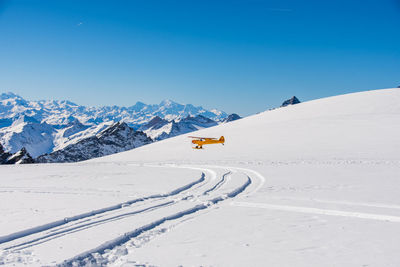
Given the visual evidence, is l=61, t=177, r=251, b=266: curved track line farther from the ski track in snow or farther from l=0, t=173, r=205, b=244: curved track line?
l=0, t=173, r=205, b=244: curved track line

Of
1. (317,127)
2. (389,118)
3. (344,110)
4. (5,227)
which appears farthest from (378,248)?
(344,110)

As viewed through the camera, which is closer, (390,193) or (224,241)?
(224,241)

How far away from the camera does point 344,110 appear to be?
172 ft

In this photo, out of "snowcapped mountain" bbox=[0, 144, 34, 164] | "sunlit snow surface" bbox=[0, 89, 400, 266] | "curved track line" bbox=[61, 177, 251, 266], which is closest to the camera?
"curved track line" bbox=[61, 177, 251, 266]

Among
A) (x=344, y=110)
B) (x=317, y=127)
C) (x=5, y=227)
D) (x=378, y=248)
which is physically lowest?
(x=378, y=248)

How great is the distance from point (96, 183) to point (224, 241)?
1124 centimetres

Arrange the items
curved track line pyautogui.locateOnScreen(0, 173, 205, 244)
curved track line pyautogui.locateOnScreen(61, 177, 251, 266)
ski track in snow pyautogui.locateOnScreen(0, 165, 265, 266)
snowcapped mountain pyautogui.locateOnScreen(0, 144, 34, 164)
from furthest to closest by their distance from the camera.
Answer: snowcapped mountain pyautogui.locateOnScreen(0, 144, 34, 164), curved track line pyautogui.locateOnScreen(0, 173, 205, 244), ski track in snow pyautogui.locateOnScreen(0, 165, 265, 266), curved track line pyautogui.locateOnScreen(61, 177, 251, 266)

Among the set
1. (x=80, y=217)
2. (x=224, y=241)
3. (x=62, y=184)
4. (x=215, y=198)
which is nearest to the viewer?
(x=224, y=241)

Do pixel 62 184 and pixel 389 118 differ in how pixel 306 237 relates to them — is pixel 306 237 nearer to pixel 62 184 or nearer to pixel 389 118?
pixel 62 184

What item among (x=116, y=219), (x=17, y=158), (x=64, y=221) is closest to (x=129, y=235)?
(x=116, y=219)

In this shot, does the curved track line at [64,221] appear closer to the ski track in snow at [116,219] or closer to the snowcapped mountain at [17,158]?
the ski track in snow at [116,219]

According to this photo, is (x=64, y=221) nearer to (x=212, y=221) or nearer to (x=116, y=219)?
(x=116, y=219)

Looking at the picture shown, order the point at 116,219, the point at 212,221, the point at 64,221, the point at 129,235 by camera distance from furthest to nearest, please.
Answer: the point at 116,219 → the point at 212,221 → the point at 64,221 → the point at 129,235

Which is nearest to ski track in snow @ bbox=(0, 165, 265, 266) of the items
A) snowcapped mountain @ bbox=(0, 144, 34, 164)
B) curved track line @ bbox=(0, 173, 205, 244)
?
curved track line @ bbox=(0, 173, 205, 244)
